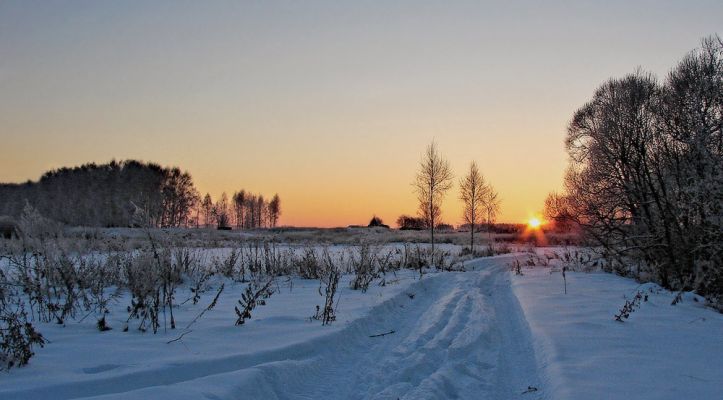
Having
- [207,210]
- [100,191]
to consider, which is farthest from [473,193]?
[207,210]

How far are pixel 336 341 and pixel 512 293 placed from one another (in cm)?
663

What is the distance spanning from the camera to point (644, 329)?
6.21m

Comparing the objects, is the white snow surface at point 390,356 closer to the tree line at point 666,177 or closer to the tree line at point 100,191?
the tree line at point 666,177

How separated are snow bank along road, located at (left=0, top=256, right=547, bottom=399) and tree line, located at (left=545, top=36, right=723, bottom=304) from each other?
13.3ft

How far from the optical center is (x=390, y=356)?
202 inches

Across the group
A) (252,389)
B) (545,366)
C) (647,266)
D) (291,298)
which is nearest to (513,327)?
(545,366)

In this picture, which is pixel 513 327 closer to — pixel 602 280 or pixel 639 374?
pixel 639 374

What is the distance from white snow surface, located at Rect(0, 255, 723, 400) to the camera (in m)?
3.83

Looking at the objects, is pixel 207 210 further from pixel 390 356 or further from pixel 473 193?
pixel 390 356

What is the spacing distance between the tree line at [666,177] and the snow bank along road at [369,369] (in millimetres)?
4056

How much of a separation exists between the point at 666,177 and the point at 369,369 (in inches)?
366

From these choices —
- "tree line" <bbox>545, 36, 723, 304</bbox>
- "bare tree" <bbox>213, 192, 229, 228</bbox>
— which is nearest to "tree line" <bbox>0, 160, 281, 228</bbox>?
"bare tree" <bbox>213, 192, 229, 228</bbox>

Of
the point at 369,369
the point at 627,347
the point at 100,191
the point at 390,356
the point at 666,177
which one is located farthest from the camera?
the point at 100,191

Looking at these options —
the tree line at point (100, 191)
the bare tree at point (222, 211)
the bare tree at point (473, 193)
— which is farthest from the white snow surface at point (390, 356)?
the bare tree at point (222, 211)
